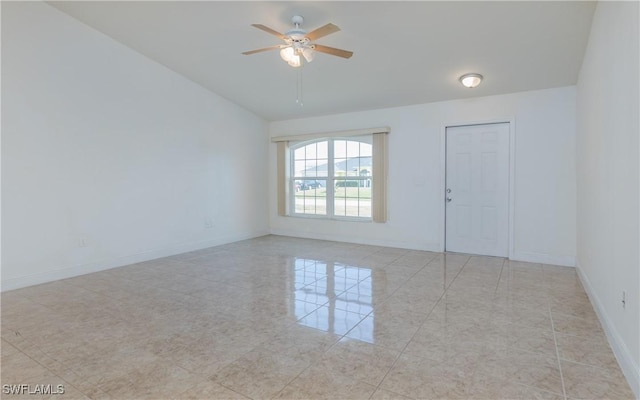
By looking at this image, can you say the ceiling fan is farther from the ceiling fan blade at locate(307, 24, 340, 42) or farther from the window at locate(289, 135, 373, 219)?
the window at locate(289, 135, 373, 219)

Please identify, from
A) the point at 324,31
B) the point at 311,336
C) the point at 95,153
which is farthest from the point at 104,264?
the point at 324,31

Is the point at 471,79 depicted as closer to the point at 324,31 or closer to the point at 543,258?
the point at 324,31

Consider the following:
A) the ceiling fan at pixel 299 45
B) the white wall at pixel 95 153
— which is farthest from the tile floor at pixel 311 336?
the ceiling fan at pixel 299 45

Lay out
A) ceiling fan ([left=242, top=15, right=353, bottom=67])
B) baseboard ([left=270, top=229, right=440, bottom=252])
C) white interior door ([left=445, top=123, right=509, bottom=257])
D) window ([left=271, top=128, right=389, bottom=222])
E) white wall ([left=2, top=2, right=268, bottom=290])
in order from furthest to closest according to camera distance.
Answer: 1. window ([left=271, top=128, right=389, bottom=222])
2. baseboard ([left=270, top=229, right=440, bottom=252])
3. white interior door ([left=445, top=123, right=509, bottom=257])
4. white wall ([left=2, top=2, right=268, bottom=290])
5. ceiling fan ([left=242, top=15, right=353, bottom=67])

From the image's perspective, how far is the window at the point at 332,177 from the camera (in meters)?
6.09

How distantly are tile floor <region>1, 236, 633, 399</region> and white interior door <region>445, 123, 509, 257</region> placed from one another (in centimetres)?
89

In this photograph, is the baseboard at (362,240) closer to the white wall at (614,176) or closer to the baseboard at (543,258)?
the baseboard at (543,258)

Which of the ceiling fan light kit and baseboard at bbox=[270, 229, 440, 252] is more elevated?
the ceiling fan light kit

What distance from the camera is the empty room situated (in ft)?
6.70

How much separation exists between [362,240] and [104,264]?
397 centimetres

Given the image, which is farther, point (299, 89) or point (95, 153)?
point (299, 89)

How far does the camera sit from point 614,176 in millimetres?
2240

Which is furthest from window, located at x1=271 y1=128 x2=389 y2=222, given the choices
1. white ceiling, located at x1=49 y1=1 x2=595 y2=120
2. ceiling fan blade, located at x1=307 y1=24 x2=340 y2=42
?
ceiling fan blade, located at x1=307 y1=24 x2=340 y2=42

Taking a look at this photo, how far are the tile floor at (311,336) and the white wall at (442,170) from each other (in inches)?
27.7
